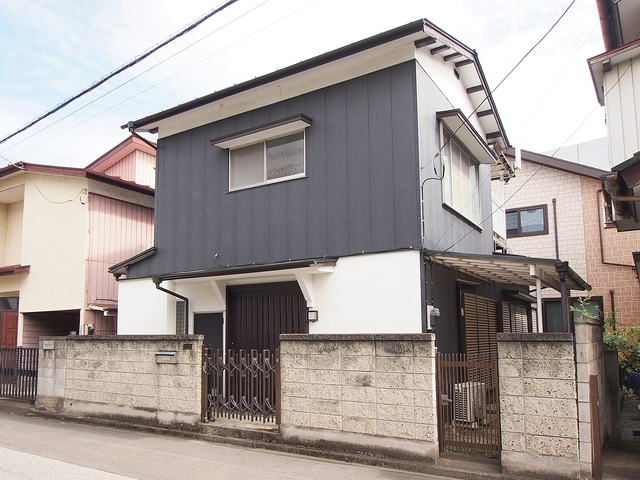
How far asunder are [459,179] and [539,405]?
6592mm

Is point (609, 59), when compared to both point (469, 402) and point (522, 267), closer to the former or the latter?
point (522, 267)

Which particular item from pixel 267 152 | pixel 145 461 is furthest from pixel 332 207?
pixel 145 461

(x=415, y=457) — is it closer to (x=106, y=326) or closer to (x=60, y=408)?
(x=60, y=408)

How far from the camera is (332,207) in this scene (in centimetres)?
1060

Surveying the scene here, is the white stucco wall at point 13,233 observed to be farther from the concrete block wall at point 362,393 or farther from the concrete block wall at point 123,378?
the concrete block wall at point 362,393

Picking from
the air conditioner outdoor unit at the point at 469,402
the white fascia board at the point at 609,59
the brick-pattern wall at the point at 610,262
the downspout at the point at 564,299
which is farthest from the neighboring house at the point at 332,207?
the brick-pattern wall at the point at 610,262

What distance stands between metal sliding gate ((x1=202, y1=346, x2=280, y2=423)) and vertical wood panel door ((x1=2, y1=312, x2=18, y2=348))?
34.8 feet

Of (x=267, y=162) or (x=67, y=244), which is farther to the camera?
(x=67, y=244)

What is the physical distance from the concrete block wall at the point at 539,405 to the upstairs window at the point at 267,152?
227 inches

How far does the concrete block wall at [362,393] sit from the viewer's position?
7266mm

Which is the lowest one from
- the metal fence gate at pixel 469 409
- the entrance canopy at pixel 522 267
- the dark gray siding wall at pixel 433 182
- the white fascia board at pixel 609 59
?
the metal fence gate at pixel 469 409

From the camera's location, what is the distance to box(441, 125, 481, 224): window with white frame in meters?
11.4

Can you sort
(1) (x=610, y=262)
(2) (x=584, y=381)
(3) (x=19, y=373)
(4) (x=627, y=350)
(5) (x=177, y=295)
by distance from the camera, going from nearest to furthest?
(2) (x=584, y=381) → (4) (x=627, y=350) → (5) (x=177, y=295) → (3) (x=19, y=373) → (1) (x=610, y=262)

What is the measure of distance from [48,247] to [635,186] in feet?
48.0
